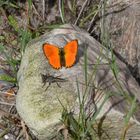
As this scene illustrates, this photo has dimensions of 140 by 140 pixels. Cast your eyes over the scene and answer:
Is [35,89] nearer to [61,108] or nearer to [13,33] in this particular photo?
[61,108]

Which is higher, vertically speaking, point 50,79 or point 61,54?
point 61,54

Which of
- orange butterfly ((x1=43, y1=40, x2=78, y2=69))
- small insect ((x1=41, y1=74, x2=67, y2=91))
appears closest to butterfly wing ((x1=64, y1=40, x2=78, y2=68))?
orange butterfly ((x1=43, y1=40, x2=78, y2=69))

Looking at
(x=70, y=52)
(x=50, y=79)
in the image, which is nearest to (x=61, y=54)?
(x=70, y=52)

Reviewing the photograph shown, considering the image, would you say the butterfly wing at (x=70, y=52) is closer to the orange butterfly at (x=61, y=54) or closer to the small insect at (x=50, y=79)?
the orange butterfly at (x=61, y=54)

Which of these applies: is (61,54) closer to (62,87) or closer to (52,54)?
(52,54)

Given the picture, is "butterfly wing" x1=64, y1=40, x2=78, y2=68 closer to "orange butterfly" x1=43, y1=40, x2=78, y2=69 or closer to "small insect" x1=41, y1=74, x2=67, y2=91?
"orange butterfly" x1=43, y1=40, x2=78, y2=69
